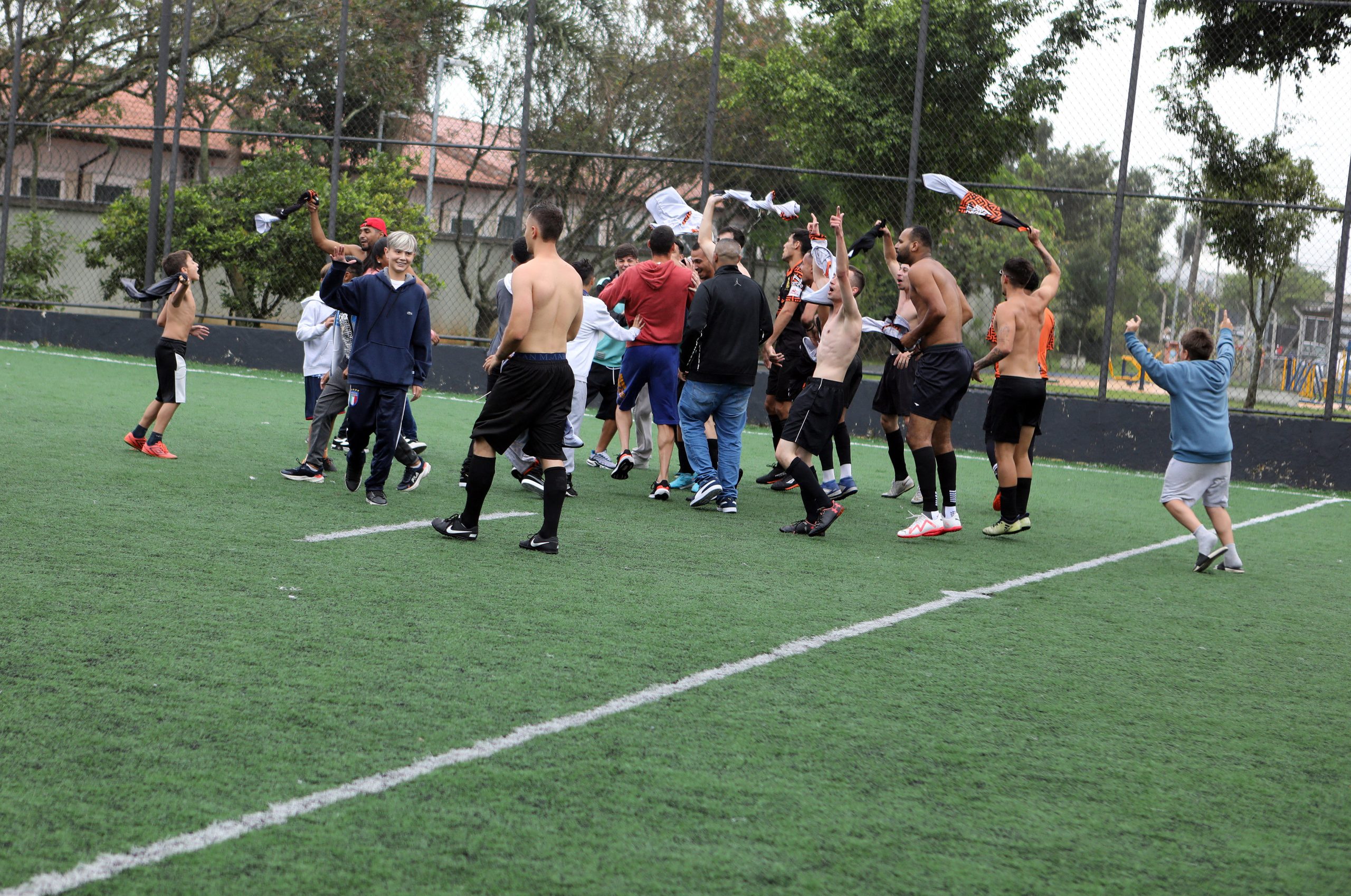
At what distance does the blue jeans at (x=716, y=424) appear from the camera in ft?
30.6

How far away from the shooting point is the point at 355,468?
27.9 feet

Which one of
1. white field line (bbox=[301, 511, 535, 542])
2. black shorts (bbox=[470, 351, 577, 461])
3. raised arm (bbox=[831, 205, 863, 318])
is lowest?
white field line (bbox=[301, 511, 535, 542])

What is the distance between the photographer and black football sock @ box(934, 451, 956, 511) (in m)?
8.78

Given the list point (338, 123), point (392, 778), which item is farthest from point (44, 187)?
point (392, 778)

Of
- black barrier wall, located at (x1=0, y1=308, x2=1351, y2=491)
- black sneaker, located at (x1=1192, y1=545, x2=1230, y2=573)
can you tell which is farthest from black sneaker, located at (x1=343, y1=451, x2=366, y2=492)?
black sneaker, located at (x1=1192, y1=545, x2=1230, y2=573)

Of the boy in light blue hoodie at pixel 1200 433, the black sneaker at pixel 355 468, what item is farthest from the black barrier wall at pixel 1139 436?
the boy in light blue hoodie at pixel 1200 433

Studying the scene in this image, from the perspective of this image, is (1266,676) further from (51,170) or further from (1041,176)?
(51,170)

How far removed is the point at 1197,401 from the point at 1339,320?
9.06m

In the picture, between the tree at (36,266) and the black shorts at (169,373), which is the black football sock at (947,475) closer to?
the black shorts at (169,373)

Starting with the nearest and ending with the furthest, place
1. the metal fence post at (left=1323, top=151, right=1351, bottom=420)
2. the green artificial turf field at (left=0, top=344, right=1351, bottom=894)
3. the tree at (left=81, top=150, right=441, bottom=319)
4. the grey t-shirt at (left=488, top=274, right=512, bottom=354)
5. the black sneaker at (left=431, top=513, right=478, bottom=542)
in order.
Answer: the green artificial turf field at (left=0, top=344, right=1351, bottom=894) → the black sneaker at (left=431, top=513, right=478, bottom=542) → the grey t-shirt at (left=488, top=274, right=512, bottom=354) → the metal fence post at (left=1323, top=151, right=1351, bottom=420) → the tree at (left=81, top=150, right=441, bottom=319)

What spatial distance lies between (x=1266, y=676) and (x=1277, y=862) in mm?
2214

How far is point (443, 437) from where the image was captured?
42.0ft

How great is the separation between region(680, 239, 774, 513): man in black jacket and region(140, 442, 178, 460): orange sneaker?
3.89 metres

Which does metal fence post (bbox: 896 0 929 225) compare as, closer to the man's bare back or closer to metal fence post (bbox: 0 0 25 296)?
the man's bare back
